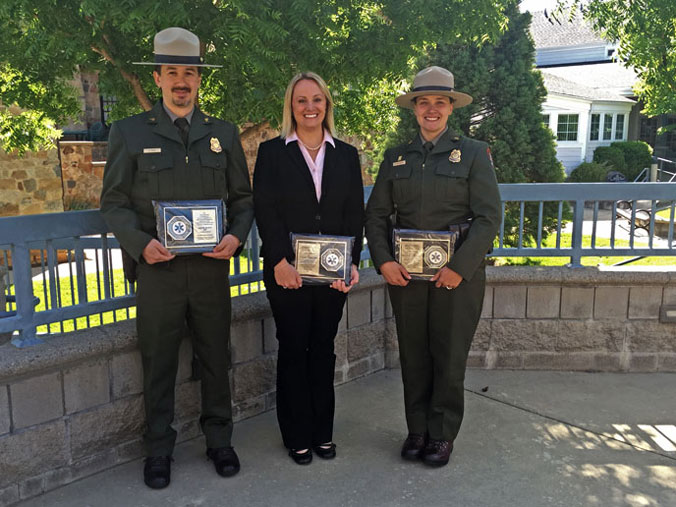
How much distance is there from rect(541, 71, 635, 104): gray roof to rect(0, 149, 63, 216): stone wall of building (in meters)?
18.2

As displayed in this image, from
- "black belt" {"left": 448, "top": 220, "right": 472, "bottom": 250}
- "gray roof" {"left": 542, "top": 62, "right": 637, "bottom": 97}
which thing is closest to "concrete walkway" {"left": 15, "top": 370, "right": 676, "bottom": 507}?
"black belt" {"left": 448, "top": 220, "right": 472, "bottom": 250}

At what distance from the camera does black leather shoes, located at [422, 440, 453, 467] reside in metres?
3.54

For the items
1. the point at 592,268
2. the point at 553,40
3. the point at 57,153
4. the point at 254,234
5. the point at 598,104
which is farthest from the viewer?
the point at 553,40

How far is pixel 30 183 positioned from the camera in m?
11.9

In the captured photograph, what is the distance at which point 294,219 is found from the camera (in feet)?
11.1

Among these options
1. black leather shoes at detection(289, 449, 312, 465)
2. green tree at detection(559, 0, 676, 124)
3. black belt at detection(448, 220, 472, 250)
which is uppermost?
green tree at detection(559, 0, 676, 124)

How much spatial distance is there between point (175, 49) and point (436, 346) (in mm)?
1978

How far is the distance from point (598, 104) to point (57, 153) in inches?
818

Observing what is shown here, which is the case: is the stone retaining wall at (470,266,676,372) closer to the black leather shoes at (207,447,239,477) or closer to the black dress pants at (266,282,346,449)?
the black dress pants at (266,282,346,449)

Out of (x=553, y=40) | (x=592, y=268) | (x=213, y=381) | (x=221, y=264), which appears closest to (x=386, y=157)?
(x=221, y=264)

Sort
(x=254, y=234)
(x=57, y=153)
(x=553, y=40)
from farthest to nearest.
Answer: (x=553, y=40) → (x=57, y=153) → (x=254, y=234)

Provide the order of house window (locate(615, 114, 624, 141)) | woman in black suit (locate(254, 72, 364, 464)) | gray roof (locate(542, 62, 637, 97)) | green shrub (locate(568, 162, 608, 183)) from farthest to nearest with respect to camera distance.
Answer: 1. gray roof (locate(542, 62, 637, 97))
2. house window (locate(615, 114, 624, 141))
3. green shrub (locate(568, 162, 608, 183))
4. woman in black suit (locate(254, 72, 364, 464))

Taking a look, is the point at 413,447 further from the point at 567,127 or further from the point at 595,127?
the point at 595,127

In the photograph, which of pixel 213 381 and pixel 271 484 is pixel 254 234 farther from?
pixel 271 484
